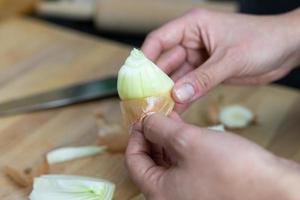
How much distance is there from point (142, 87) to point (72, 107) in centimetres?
38

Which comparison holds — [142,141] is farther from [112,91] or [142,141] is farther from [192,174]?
[112,91]

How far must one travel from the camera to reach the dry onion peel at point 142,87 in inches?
33.3

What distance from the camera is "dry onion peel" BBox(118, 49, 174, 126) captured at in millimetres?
845

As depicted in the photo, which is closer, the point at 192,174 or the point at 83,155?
the point at 192,174

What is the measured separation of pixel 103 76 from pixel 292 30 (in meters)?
0.48

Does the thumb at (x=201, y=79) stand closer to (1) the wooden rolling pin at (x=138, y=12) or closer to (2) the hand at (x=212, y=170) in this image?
(2) the hand at (x=212, y=170)

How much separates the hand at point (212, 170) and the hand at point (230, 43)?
217 millimetres

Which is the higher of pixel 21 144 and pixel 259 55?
pixel 259 55

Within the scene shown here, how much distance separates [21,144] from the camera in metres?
1.09

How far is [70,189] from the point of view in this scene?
90 cm

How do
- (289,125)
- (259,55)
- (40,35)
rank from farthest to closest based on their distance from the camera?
(40,35)
(289,125)
(259,55)

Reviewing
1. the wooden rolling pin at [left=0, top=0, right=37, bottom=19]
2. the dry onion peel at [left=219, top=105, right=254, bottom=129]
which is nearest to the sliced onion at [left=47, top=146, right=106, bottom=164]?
the dry onion peel at [left=219, top=105, right=254, bottom=129]

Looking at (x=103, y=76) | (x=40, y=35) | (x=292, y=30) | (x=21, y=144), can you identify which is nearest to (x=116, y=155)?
(x=21, y=144)

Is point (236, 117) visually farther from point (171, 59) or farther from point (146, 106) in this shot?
point (146, 106)
